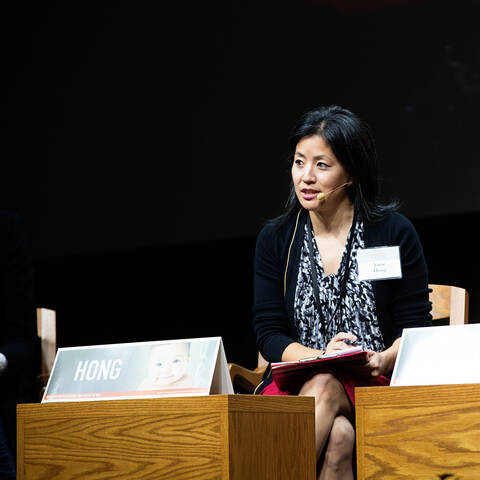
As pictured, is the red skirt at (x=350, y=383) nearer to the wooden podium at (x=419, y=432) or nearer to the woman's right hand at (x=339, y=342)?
the woman's right hand at (x=339, y=342)

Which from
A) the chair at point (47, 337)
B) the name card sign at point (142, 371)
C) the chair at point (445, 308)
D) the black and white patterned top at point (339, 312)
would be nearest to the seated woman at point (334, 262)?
the black and white patterned top at point (339, 312)

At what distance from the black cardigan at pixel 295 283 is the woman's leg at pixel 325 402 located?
1.04 ft

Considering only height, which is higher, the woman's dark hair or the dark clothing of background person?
the woman's dark hair

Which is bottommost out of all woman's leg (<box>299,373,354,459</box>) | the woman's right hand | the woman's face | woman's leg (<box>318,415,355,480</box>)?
woman's leg (<box>318,415,355,480</box>)

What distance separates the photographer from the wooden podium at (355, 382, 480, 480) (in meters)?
1.33

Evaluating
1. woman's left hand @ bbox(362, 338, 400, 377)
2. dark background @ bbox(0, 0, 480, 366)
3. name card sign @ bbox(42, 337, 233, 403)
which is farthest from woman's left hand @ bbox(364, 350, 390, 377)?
dark background @ bbox(0, 0, 480, 366)

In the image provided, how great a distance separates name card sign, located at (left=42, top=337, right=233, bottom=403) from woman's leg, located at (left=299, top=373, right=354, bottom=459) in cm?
33

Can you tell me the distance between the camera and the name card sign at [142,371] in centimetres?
149

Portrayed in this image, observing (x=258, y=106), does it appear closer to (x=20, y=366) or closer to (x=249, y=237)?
(x=249, y=237)

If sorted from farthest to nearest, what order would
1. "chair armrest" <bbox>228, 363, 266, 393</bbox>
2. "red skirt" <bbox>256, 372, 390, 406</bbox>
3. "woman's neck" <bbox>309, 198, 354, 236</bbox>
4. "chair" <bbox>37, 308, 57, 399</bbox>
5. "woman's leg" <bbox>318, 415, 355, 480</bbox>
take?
1. "chair" <bbox>37, 308, 57, 399</bbox>
2. "chair armrest" <bbox>228, 363, 266, 393</bbox>
3. "woman's neck" <bbox>309, 198, 354, 236</bbox>
4. "red skirt" <bbox>256, 372, 390, 406</bbox>
5. "woman's leg" <bbox>318, 415, 355, 480</bbox>

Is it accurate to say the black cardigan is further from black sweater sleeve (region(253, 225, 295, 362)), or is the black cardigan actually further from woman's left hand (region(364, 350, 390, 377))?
woman's left hand (region(364, 350, 390, 377))

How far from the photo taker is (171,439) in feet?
4.84

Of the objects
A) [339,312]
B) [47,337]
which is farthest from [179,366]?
[47,337]

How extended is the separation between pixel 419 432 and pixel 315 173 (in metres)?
0.96
